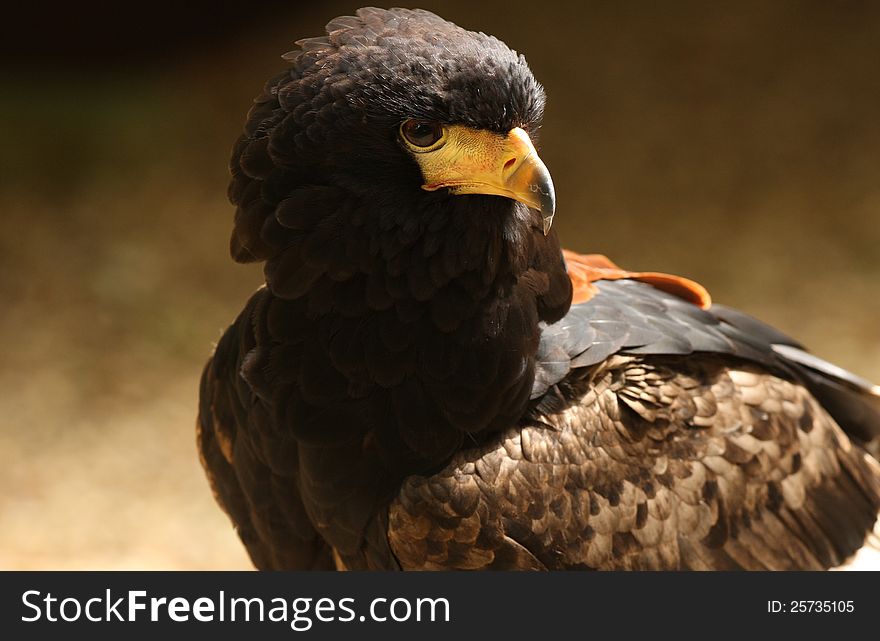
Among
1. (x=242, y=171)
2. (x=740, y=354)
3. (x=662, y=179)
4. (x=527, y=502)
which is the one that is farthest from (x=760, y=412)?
(x=662, y=179)

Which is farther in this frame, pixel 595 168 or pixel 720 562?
pixel 595 168

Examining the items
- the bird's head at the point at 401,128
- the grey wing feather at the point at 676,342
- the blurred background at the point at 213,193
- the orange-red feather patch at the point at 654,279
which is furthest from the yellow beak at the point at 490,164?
the blurred background at the point at 213,193

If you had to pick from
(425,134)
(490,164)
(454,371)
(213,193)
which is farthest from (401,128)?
(213,193)

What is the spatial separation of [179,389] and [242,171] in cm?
335

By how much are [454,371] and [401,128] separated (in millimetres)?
577

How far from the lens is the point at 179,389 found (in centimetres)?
554

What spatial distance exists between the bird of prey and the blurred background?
7.86 ft

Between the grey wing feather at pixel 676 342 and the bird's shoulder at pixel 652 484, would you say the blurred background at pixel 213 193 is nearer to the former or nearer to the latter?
the grey wing feather at pixel 676 342

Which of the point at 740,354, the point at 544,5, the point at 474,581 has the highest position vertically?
the point at 544,5

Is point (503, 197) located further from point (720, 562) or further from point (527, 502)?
point (720, 562)

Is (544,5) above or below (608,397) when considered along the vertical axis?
above

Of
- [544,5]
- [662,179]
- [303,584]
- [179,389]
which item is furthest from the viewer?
[544,5]

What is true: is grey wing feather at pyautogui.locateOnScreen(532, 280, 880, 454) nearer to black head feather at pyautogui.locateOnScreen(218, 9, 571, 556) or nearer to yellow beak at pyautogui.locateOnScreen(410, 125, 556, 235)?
black head feather at pyautogui.locateOnScreen(218, 9, 571, 556)

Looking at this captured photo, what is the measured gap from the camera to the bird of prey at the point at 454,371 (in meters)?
2.24
